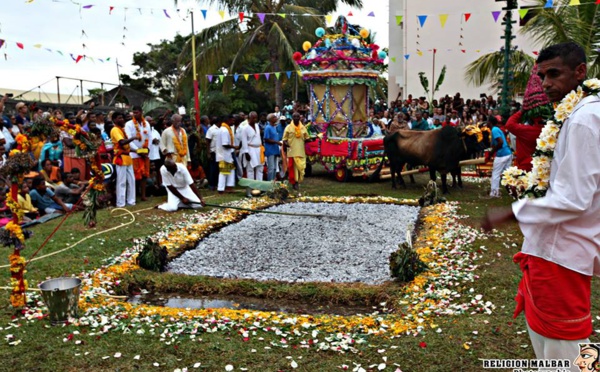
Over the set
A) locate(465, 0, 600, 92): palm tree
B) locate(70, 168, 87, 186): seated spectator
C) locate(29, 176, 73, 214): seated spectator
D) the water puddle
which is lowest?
the water puddle

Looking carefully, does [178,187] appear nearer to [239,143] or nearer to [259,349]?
[239,143]

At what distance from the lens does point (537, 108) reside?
6.98m

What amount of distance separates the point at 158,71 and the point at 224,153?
25.8 metres

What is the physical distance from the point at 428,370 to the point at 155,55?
35.0 m

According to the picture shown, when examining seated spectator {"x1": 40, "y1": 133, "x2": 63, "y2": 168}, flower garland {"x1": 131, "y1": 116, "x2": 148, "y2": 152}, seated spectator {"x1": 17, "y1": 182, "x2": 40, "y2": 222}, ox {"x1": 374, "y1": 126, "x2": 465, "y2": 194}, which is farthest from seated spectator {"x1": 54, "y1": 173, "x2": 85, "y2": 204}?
ox {"x1": 374, "y1": 126, "x2": 465, "y2": 194}

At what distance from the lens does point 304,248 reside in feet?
24.9

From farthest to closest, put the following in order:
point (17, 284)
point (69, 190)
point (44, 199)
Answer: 1. point (69, 190)
2. point (44, 199)
3. point (17, 284)

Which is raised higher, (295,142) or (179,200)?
(295,142)

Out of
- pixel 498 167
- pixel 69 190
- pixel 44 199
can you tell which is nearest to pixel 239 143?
pixel 69 190

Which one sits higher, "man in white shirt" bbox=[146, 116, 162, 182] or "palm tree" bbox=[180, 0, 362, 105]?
"palm tree" bbox=[180, 0, 362, 105]

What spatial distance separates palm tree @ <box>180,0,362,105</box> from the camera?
20500 millimetres

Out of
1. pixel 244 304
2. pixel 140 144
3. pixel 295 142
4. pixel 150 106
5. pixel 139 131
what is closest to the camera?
pixel 244 304

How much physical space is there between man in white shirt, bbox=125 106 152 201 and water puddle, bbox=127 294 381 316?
5767mm

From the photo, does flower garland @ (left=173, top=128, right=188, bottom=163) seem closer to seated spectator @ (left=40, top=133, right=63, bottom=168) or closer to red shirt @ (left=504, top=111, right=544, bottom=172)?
seated spectator @ (left=40, top=133, right=63, bottom=168)
